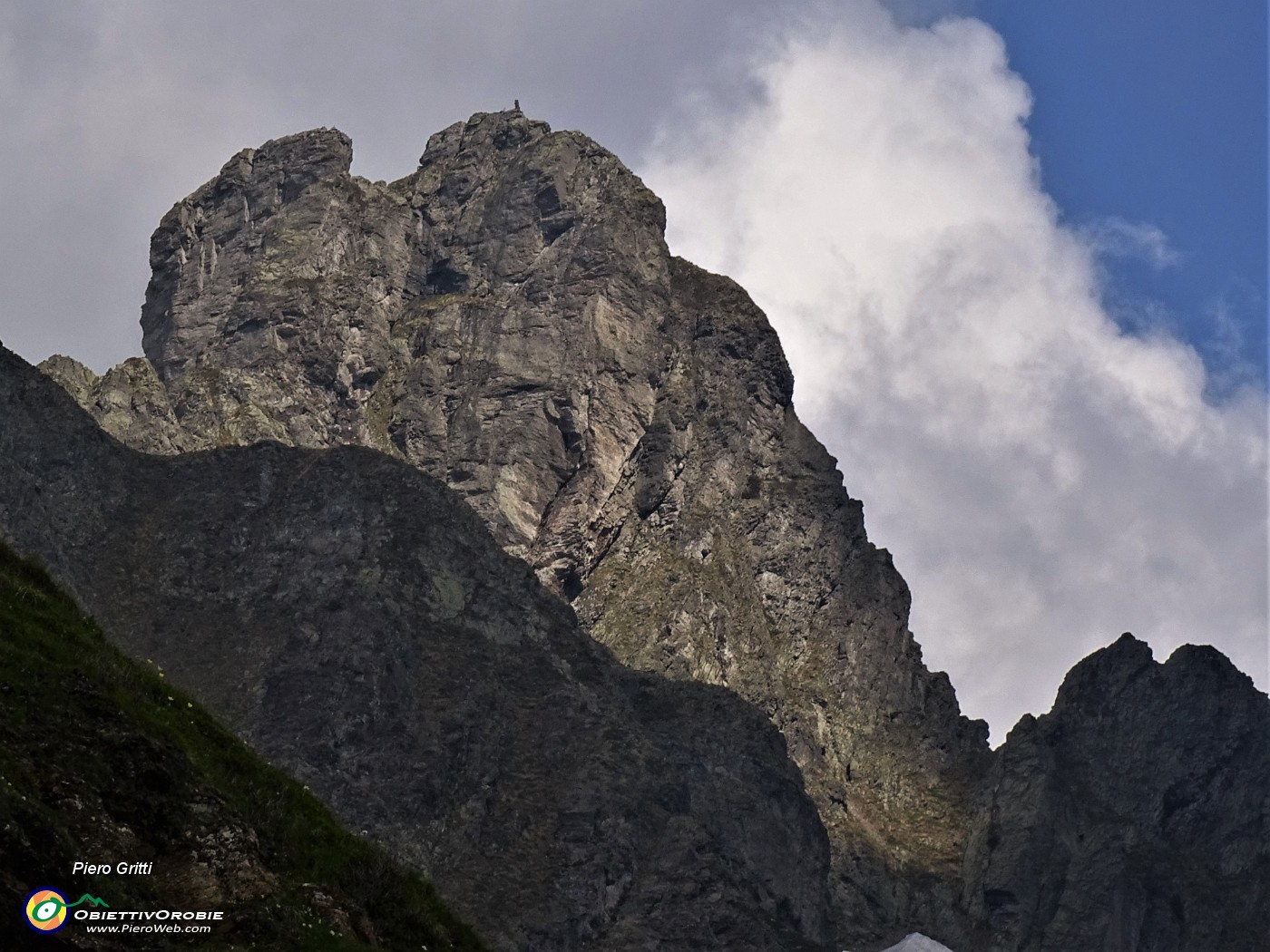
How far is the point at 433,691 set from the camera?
17538cm

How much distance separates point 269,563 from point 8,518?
2241 centimetres

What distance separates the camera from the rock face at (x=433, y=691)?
16238cm

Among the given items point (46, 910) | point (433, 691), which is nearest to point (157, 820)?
point (46, 910)

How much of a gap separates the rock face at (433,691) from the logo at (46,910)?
364 ft

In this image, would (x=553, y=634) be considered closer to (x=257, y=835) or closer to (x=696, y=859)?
(x=696, y=859)

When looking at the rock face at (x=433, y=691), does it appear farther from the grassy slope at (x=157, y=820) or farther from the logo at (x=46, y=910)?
the logo at (x=46, y=910)

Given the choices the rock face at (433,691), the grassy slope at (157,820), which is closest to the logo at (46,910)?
the grassy slope at (157,820)

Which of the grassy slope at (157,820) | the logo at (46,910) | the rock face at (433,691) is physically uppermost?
the rock face at (433,691)

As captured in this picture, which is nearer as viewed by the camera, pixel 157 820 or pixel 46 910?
pixel 46 910

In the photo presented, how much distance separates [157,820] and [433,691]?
127786mm

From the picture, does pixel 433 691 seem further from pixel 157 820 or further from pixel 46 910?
pixel 46 910

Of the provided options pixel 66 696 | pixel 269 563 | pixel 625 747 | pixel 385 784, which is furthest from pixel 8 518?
pixel 66 696

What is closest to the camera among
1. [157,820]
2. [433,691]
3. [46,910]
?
[46,910]

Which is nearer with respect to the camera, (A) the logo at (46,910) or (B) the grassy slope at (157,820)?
(A) the logo at (46,910)
